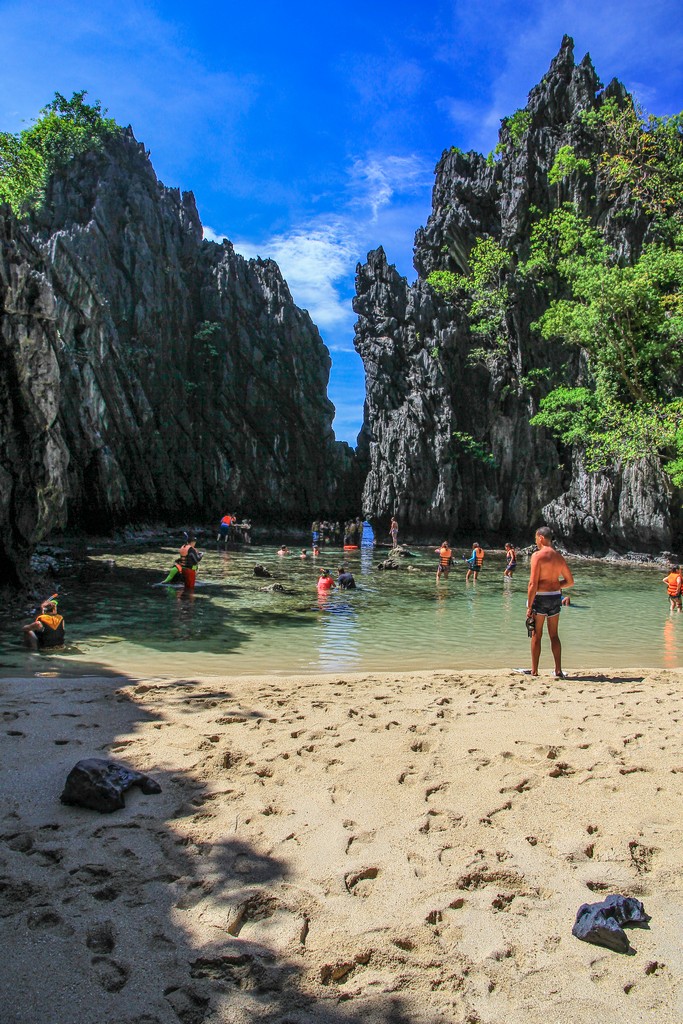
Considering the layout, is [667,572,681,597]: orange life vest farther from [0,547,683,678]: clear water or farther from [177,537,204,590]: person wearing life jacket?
A: [177,537,204,590]: person wearing life jacket

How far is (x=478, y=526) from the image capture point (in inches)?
1735

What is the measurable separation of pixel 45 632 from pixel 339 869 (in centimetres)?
829

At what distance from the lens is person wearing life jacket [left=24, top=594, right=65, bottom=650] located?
9.84 metres

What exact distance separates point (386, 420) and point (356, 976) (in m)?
47.6

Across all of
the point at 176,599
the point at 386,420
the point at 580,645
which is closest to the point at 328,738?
the point at 580,645

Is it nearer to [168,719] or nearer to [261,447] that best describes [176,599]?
[168,719]

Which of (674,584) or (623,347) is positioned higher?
(623,347)

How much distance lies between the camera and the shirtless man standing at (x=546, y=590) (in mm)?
8180

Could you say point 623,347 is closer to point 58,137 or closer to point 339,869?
point 339,869

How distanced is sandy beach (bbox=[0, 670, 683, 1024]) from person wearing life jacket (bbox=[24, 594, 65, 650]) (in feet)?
15.2

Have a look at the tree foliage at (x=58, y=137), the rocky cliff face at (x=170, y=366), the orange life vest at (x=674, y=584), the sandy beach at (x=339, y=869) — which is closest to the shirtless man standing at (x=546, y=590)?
the sandy beach at (x=339, y=869)

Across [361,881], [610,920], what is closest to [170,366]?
[361,881]

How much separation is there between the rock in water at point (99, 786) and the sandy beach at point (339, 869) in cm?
9

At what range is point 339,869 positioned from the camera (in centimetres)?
321
